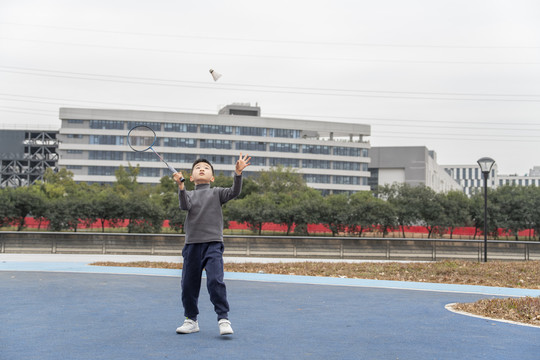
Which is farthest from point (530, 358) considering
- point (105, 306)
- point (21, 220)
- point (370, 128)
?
point (370, 128)

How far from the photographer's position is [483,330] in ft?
23.0

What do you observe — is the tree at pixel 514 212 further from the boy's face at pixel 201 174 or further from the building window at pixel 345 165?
the building window at pixel 345 165

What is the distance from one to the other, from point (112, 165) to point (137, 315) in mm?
96349

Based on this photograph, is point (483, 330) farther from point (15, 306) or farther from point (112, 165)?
point (112, 165)

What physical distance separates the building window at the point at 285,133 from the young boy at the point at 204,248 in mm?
100541

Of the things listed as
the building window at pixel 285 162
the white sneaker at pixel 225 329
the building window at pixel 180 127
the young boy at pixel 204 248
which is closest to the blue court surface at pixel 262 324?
the white sneaker at pixel 225 329

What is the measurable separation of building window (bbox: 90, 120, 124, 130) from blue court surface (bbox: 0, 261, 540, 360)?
9257 centimetres

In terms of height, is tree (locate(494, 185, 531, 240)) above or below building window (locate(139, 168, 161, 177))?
below

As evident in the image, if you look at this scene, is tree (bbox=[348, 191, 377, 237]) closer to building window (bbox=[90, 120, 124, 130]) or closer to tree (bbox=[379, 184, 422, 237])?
tree (bbox=[379, 184, 422, 237])

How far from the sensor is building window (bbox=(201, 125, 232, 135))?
105m

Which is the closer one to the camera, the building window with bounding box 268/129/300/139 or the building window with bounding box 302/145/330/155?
the building window with bounding box 268/129/300/139

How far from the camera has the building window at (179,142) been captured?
103m

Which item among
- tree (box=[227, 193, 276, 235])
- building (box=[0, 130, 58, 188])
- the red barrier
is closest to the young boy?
the red barrier

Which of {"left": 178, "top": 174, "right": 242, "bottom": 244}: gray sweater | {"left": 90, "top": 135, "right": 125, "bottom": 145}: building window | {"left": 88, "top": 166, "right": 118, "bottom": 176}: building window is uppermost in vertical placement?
{"left": 90, "top": 135, "right": 125, "bottom": 145}: building window
